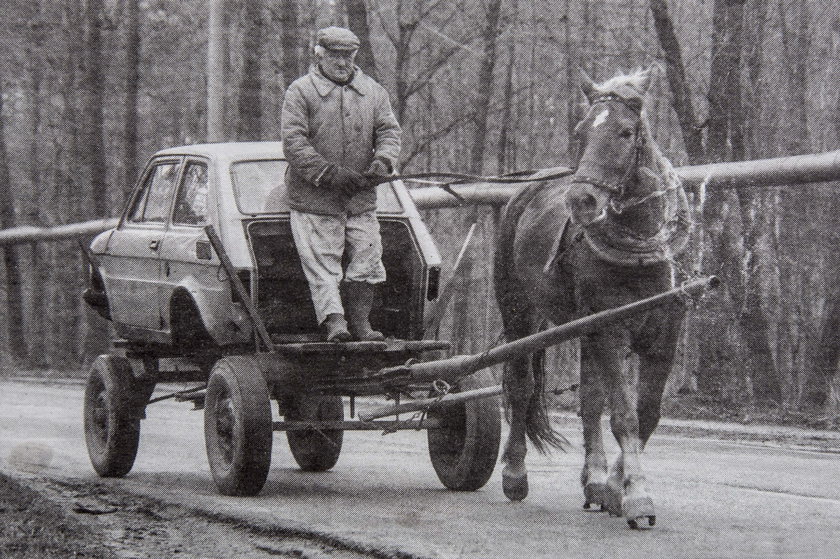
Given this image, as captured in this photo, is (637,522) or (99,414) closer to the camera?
(637,522)

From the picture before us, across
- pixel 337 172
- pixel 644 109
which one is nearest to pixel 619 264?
pixel 644 109

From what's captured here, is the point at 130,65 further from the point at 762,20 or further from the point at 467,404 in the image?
the point at 467,404

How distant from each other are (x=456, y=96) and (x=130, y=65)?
8.99 m

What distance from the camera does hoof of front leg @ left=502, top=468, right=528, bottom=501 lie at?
9.14 meters

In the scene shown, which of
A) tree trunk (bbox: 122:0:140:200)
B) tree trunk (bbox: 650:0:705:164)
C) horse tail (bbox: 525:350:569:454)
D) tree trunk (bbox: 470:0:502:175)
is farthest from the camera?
tree trunk (bbox: 122:0:140:200)

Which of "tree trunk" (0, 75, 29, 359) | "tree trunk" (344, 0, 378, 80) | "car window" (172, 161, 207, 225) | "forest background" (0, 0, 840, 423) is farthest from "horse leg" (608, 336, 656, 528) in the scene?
"tree trunk" (0, 75, 29, 359)

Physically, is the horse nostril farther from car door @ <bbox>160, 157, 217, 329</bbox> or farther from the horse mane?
car door @ <bbox>160, 157, 217, 329</bbox>

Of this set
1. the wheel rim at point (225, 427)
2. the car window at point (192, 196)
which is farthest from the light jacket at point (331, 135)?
the wheel rim at point (225, 427)

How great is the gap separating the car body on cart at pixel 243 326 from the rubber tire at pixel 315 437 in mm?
11

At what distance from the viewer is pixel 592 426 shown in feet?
28.4

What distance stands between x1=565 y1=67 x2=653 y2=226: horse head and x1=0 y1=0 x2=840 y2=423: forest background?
209 cm

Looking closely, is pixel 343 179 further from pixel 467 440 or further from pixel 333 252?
pixel 467 440

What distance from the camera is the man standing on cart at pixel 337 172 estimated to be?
9406mm

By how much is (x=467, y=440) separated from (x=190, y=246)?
2.10m
